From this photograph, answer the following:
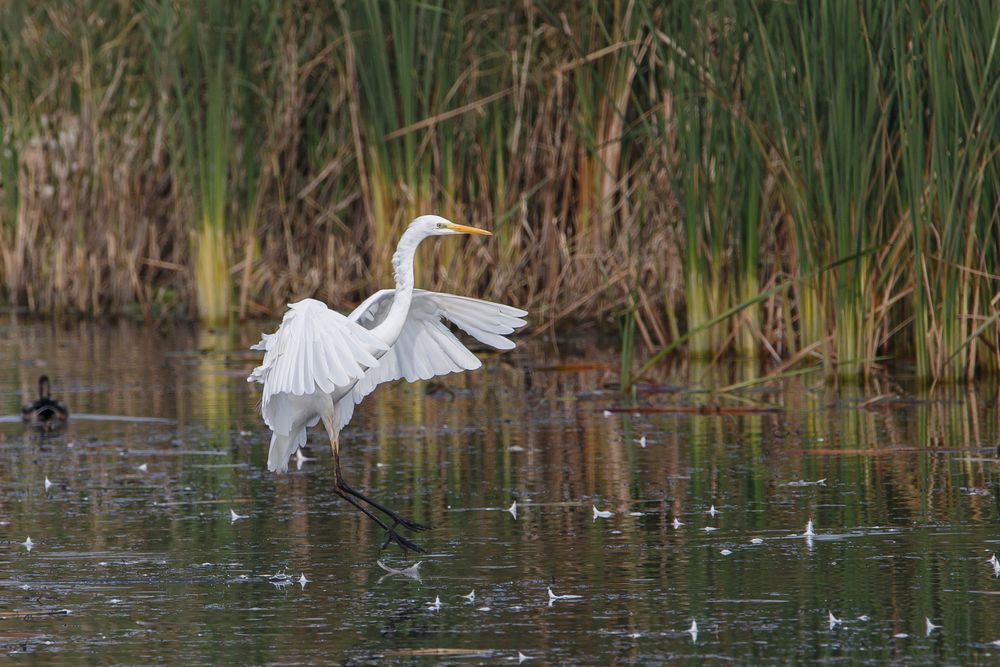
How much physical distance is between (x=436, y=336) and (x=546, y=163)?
22.7 feet

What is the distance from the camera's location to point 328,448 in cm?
966

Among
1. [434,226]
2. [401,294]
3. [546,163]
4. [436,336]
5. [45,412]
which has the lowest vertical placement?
[45,412]

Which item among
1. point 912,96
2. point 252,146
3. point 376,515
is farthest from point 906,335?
point 252,146

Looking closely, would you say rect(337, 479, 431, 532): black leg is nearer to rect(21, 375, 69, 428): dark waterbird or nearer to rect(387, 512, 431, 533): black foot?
rect(387, 512, 431, 533): black foot

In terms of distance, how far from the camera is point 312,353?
6.75m

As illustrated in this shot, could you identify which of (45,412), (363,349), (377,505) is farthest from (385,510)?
(45,412)

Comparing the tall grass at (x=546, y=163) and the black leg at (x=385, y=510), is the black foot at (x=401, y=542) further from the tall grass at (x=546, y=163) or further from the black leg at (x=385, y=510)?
the tall grass at (x=546, y=163)

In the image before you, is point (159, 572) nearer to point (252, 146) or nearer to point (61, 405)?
point (61, 405)

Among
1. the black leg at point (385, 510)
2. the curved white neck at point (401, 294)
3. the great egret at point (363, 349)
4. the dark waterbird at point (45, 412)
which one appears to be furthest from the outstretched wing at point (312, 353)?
the dark waterbird at point (45, 412)

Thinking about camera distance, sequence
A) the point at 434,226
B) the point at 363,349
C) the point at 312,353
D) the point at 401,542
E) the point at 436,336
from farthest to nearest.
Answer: the point at 436,336, the point at 434,226, the point at 363,349, the point at 312,353, the point at 401,542

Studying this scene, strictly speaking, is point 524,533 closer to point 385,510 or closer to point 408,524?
point 408,524

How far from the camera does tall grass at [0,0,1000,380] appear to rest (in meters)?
10.1

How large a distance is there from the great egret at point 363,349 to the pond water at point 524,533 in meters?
0.33

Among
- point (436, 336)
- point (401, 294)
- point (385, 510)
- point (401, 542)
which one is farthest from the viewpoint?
point (436, 336)
